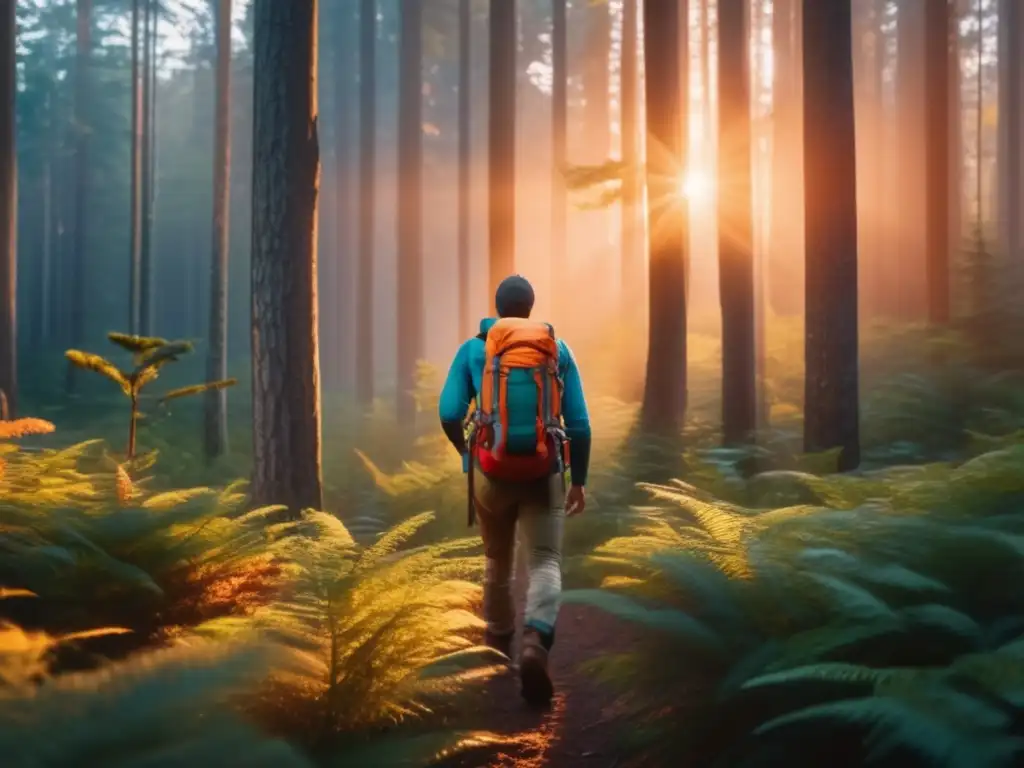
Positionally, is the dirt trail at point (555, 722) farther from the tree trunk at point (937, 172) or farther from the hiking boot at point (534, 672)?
the tree trunk at point (937, 172)

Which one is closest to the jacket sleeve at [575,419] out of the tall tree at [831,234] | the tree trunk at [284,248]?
the tree trunk at [284,248]

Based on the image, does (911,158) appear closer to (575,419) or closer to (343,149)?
(343,149)

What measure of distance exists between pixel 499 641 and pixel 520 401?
163cm

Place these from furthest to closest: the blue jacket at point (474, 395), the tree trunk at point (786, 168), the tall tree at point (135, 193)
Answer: the tree trunk at point (786, 168)
the tall tree at point (135, 193)
the blue jacket at point (474, 395)

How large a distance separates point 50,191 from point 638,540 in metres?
49.1

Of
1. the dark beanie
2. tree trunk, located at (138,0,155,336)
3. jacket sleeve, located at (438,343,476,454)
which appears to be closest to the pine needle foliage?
jacket sleeve, located at (438,343,476,454)

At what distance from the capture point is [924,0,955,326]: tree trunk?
16391 mm

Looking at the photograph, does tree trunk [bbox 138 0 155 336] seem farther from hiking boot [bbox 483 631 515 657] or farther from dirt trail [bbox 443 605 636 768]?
dirt trail [bbox 443 605 636 768]

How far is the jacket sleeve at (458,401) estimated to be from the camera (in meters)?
5.13

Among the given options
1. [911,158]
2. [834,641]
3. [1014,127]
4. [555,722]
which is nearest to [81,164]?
[911,158]

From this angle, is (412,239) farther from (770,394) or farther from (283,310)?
(283,310)

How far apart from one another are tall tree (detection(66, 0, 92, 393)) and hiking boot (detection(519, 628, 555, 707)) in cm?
3400

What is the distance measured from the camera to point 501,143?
1706cm

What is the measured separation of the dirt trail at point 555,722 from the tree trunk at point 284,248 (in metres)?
3.78
